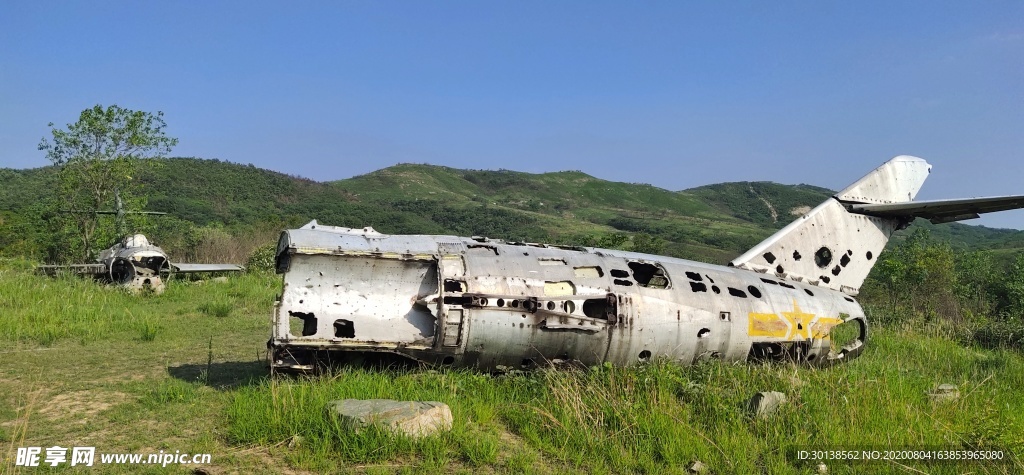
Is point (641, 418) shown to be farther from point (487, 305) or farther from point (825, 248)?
point (825, 248)

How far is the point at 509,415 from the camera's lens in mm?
7441

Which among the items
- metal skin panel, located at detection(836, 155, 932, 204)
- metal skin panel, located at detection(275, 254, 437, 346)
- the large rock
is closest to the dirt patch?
metal skin panel, located at detection(275, 254, 437, 346)

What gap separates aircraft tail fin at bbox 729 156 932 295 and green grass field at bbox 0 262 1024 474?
6.87ft

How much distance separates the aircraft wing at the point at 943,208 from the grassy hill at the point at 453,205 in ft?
57.4

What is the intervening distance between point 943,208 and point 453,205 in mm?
90950

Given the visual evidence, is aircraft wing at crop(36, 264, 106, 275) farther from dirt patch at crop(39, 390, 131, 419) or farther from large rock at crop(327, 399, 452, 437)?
large rock at crop(327, 399, 452, 437)

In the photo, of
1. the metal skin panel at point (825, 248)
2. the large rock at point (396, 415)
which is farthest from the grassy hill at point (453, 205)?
the large rock at point (396, 415)

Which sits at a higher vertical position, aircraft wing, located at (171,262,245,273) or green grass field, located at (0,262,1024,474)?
aircraft wing, located at (171,262,245,273)

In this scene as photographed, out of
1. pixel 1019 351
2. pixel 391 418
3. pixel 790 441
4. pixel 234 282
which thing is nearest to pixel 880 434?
pixel 790 441

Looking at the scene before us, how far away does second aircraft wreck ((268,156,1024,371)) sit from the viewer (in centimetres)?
834

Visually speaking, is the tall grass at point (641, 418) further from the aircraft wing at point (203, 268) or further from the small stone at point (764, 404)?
the aircraft wing at point (203, 268)

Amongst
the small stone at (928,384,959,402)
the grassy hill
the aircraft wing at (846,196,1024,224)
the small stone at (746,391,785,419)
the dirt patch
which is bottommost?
the dirt patch

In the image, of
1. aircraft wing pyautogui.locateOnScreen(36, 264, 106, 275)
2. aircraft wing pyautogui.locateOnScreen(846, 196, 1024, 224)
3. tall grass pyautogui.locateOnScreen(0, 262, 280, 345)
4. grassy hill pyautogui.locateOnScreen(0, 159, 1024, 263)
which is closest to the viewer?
aircraft wing pyautogui.locateOnScreen(846, 196, 1024, 224)

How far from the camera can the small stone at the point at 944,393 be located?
27.9 ft
